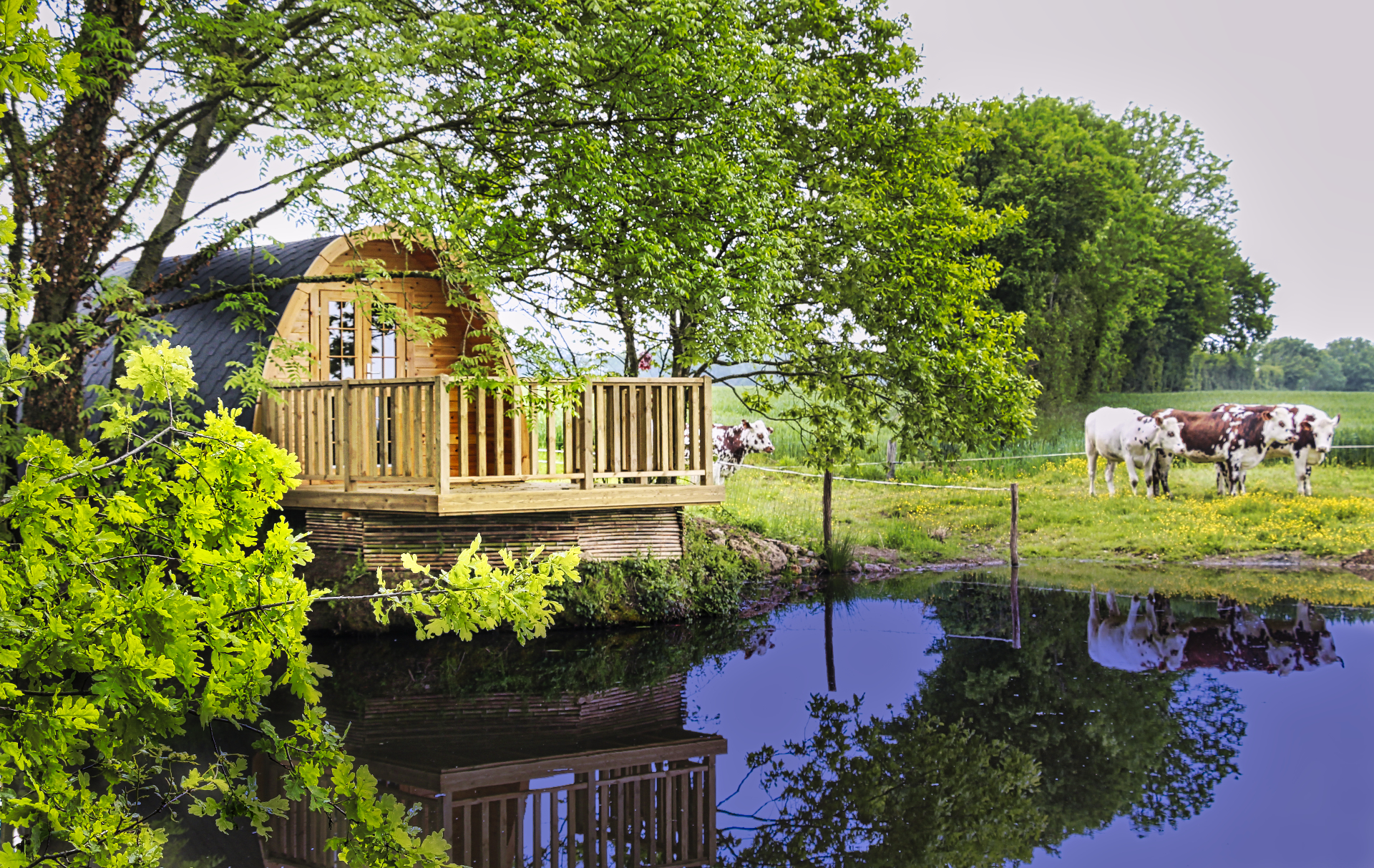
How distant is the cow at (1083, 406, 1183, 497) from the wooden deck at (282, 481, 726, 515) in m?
12.1

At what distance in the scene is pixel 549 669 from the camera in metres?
10.8

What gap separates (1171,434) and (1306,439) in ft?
8.09

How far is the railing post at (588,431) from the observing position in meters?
11.5

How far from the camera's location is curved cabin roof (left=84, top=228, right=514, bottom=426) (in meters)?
12.4

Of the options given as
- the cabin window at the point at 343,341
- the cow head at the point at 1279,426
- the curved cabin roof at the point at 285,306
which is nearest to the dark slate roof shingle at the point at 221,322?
the curved cabin roof at the point at 285,306

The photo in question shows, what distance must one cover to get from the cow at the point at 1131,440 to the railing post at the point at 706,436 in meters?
11.7

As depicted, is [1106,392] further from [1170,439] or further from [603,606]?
[603,606]

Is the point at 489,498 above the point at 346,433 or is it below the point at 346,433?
below

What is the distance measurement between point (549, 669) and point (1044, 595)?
7580 mm

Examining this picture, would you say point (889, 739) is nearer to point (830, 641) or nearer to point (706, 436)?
point (830, 641)

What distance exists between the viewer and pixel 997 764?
7.65 meters

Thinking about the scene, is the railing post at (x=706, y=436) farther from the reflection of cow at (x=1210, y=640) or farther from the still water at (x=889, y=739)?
the reflection of cow at (x=1210, y=640)

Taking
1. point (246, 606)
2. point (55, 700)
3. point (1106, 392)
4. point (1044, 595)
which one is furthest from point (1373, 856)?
point (1106, 392)

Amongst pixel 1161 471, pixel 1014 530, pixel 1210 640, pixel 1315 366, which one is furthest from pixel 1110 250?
pixel 1315 366
